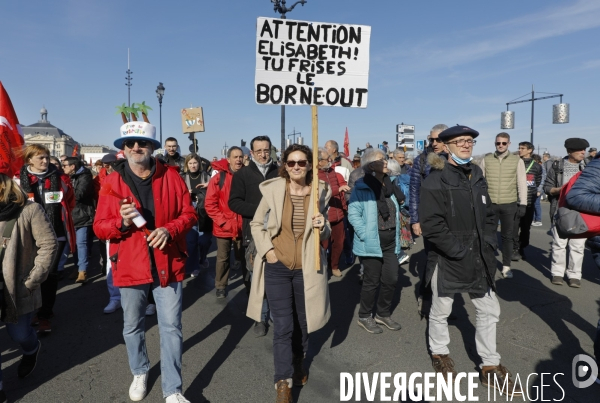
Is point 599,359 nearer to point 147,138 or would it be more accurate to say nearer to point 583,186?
point 583,186

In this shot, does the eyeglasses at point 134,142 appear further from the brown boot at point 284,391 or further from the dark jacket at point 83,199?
the dark jacket at point 83,199

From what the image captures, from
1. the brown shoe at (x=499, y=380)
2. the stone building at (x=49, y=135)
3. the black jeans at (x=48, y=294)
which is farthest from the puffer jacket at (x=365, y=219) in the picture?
the stone building at (x=49, y=135)

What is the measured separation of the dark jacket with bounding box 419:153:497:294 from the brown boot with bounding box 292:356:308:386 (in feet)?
4.43

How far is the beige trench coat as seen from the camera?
324 cm

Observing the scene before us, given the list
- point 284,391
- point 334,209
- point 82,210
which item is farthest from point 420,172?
point 82,210

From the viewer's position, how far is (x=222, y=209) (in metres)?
5.62

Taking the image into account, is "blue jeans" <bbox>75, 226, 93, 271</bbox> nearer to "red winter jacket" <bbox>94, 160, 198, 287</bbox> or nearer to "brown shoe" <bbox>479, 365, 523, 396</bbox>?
"red winter jacket" <bbox>94, 160, 198, 287</bbox>

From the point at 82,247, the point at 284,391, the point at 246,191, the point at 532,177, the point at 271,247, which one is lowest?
the point at 284,391

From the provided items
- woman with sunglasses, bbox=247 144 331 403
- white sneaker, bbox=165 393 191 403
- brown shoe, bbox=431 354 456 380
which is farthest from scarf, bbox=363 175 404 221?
white sneaker, bbox=165 393 191 403

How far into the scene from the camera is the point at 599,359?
3354 mm

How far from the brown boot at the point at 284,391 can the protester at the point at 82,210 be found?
474cm

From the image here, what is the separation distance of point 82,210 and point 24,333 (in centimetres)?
354

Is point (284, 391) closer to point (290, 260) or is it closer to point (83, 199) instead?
point (290, 260)

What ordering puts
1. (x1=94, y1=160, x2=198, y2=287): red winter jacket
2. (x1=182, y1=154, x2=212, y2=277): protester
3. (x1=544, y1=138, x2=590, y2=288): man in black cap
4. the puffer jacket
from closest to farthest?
(x1=94, y1=160, x2=198, y2=287): red winter jacket < the puffer jacket < (x1=544, y1=138, x2=590, y2=288): man in black cap < (x1=182, y1=154, x2=212, y2=277): protester
